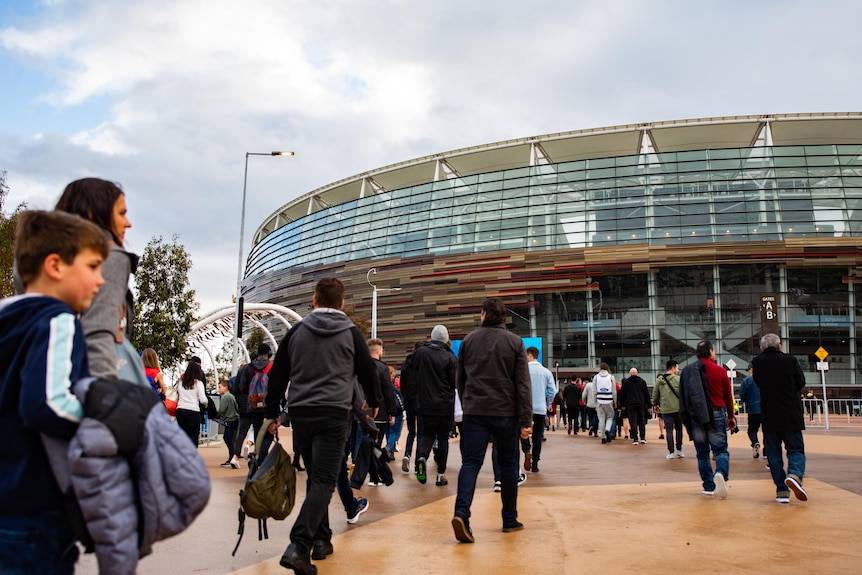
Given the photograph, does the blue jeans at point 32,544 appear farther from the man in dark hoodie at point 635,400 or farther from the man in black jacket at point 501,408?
the man in dark hoodie at point 635,400

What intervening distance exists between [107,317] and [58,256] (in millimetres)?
339

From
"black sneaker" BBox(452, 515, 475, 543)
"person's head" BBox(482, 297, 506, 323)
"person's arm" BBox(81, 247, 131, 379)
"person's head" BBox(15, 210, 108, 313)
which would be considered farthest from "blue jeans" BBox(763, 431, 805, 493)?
"person's head" BBox(15, 210, 108, 313)

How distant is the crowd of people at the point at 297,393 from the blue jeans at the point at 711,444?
16mm

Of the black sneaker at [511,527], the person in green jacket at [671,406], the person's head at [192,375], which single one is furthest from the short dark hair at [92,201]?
the person in green jacket at [671,406]

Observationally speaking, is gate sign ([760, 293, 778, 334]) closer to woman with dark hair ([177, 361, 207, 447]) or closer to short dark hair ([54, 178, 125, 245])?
woman with dark hair ([177, 361, 207, 447])

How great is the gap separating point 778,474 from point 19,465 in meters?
7.59

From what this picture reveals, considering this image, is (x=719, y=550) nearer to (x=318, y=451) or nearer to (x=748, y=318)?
(x=318, y=451)

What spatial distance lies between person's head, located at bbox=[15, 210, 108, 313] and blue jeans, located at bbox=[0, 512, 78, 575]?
64cm

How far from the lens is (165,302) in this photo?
80.8ft

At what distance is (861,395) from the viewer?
5012 centimetres

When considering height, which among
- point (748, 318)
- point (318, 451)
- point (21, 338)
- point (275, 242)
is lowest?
point (318, 451)

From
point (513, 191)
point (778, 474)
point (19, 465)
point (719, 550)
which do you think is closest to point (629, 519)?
point (719, 550)

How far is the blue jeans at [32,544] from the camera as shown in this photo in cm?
218

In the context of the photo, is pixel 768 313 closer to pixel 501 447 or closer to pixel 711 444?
pixel 711 444
